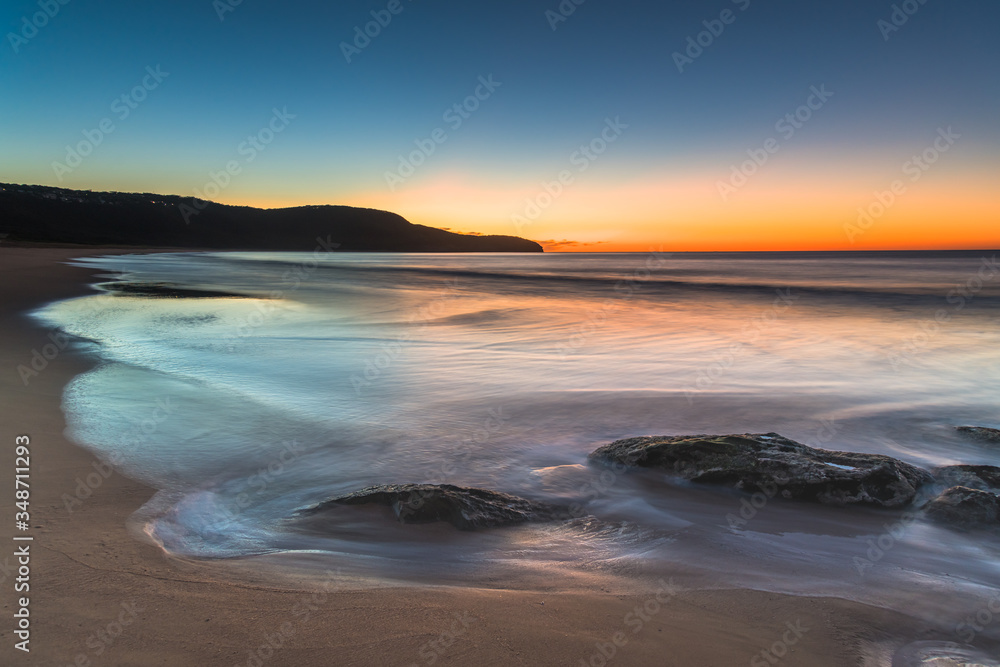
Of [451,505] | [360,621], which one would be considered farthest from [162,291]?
[360,621]

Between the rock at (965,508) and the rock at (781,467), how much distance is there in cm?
21

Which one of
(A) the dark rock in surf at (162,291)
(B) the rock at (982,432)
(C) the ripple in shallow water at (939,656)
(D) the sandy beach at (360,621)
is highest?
(A) the dark rock in surf at (162,291)

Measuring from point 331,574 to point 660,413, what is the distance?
4.99 metres

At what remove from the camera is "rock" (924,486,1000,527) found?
3836 mm

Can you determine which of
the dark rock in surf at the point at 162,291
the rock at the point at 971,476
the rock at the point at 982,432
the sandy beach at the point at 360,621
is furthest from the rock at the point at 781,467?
the dark rock in surf at the point at 162,291

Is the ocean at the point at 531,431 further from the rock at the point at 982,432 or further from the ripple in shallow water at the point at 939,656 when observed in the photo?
the ripple in shallow water at the point at 939,656

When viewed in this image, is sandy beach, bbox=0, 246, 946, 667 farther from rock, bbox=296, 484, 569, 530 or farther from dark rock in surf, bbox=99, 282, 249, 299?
dark rock in surf, bbox=99, 282, 249, 299

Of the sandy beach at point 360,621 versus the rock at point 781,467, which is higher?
the rock at point 781,467

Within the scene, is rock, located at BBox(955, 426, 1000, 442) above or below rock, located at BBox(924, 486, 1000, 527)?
above

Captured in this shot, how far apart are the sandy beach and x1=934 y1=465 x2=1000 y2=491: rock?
2282 mm

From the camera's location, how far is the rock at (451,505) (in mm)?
3762

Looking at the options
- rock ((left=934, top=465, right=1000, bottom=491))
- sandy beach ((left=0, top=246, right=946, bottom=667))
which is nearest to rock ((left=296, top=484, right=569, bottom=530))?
sandy beach ((left=0, top=246, right=946, bottom=667))

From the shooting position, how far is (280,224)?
17362 centimetres

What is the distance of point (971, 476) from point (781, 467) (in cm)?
149
